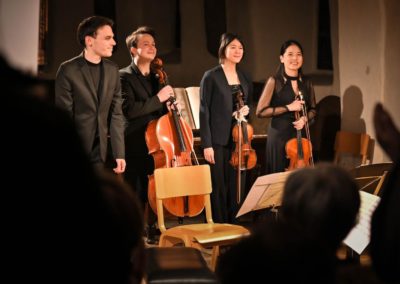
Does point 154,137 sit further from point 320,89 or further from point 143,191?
point 320,89

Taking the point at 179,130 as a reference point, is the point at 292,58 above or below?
above

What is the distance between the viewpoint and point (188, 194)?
13.4ft

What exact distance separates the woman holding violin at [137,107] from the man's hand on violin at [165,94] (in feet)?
0.25

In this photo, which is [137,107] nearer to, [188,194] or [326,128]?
[188,194]

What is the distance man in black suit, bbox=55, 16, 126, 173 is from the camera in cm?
413

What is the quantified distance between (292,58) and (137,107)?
4.67 ft

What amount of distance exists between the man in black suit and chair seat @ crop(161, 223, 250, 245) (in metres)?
0.64

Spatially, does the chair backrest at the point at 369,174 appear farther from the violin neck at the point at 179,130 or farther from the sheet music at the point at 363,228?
the violin neck at the point at 179,130

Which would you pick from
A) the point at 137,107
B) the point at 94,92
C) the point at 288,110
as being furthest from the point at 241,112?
the point at 94,92

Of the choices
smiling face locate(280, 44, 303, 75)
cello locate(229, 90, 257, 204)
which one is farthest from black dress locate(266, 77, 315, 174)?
cello locate(229, 90, 257, 204)

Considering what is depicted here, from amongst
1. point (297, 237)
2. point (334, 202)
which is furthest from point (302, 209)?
point (297, 237)

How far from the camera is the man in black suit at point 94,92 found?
13.6ft

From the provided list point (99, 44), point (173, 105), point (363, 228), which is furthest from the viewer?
point (173, 105)

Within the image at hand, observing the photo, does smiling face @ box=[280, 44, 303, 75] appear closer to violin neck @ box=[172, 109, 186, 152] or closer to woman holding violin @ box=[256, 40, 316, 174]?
woman holding violin @ box=[256, 40, 316, 174]
